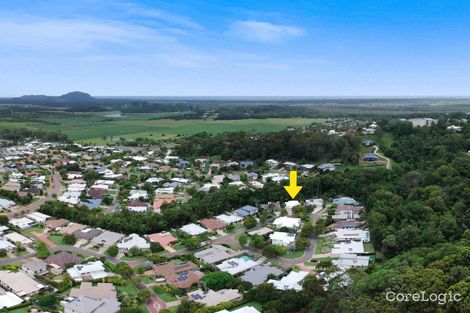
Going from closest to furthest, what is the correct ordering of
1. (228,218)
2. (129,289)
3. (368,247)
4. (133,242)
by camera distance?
(129,289)
(368,247)
(133,242)
(228,218)

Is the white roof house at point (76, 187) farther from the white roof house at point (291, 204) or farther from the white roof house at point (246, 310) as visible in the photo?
the white roof house at point (246, 310)

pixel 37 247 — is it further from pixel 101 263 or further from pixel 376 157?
pixel 376 157

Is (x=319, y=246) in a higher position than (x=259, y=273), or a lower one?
lower

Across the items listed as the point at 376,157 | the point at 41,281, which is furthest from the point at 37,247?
the point at 376,157

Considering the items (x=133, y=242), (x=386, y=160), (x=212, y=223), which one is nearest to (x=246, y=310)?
(x=133, y=242)

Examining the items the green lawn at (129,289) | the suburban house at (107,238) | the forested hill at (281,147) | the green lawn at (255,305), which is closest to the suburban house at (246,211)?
the suburban house at (107,238)

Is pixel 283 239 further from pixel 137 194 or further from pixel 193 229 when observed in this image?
pixel 137 194
